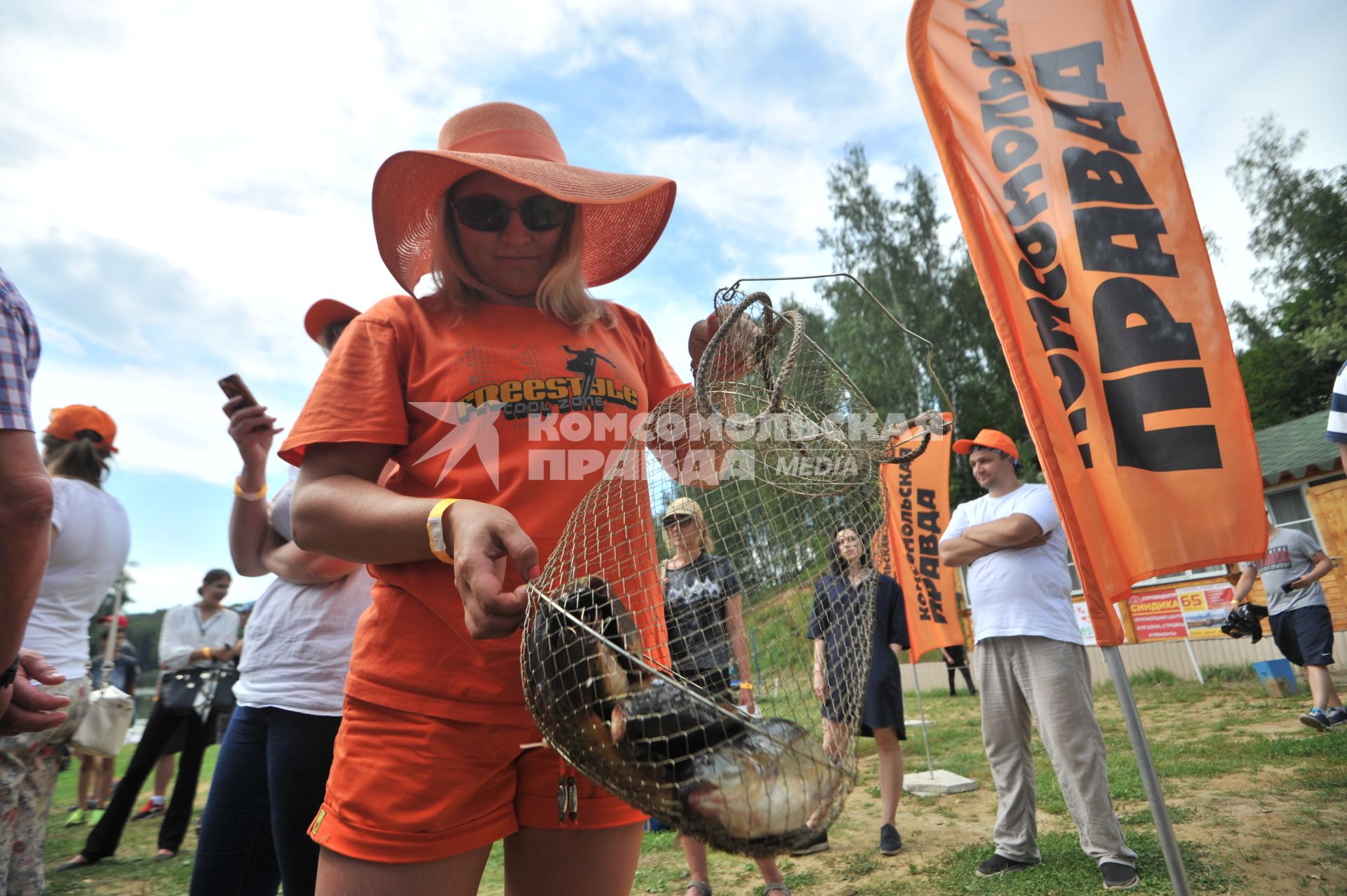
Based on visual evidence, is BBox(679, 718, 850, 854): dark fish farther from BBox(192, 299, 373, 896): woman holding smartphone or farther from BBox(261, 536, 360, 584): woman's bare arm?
BBox(261, 536, 360, 584): woman's bare arm

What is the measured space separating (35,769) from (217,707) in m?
3.86

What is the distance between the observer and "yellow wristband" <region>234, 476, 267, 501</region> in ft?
8.04

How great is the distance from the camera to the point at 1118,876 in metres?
3.50

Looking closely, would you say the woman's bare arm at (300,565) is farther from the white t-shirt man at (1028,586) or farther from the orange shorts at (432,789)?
the white t-shirt man at (1028,586)

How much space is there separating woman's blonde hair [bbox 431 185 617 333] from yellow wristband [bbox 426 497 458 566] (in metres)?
0.52

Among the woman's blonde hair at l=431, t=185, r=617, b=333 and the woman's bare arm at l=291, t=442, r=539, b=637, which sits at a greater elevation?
the woman's blonde hair at l=431, t=185, r=617, b=333

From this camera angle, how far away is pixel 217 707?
17.8ft

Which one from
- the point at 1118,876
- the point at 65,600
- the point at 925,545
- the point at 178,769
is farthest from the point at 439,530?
the point at 925,545

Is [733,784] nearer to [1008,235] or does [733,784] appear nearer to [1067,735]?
[1008,235]

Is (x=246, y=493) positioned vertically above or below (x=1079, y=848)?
above

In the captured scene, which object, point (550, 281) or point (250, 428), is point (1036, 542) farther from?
point (250, 428)

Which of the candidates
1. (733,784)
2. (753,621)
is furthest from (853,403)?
(733,784)

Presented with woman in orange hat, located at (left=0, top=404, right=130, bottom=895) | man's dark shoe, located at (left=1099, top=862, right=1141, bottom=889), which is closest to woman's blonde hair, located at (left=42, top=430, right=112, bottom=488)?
woman in orange hat, located at (left=0, top=404, right=130, bottom=895)

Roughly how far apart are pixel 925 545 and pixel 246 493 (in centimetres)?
647
